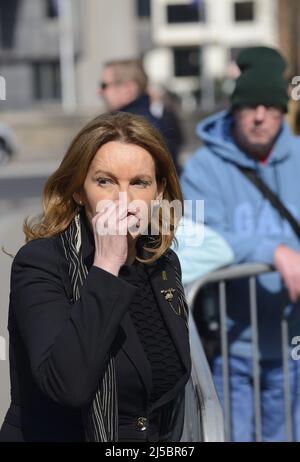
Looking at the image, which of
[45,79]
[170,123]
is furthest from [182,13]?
[170,123]

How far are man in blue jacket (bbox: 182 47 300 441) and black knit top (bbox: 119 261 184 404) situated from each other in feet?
5.23

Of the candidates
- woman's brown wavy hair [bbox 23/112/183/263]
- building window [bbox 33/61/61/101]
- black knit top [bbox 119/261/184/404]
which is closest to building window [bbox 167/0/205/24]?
building window [bbox 33/61/61/101]

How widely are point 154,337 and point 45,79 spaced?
43.4 m

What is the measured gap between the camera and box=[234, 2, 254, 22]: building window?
58812 mm

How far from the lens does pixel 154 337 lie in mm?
2480

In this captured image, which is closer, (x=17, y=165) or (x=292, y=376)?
(x=292, y=376)

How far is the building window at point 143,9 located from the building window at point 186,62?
690 cm

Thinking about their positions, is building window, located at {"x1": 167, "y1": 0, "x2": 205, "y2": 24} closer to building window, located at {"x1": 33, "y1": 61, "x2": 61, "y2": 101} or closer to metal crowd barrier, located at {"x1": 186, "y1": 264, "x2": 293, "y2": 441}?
building window, located at {"x1": 33, "y1": 61, "x2": 61, "y2": 101}

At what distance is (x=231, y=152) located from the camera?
4.25m

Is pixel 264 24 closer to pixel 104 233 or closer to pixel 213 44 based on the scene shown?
pixel 213 44

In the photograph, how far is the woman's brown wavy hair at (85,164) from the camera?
8.17 feet

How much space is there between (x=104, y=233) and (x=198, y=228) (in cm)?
149

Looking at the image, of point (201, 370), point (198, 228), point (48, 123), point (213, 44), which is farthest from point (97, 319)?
point (213, 44)

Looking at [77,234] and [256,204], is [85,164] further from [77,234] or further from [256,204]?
[256,204]
